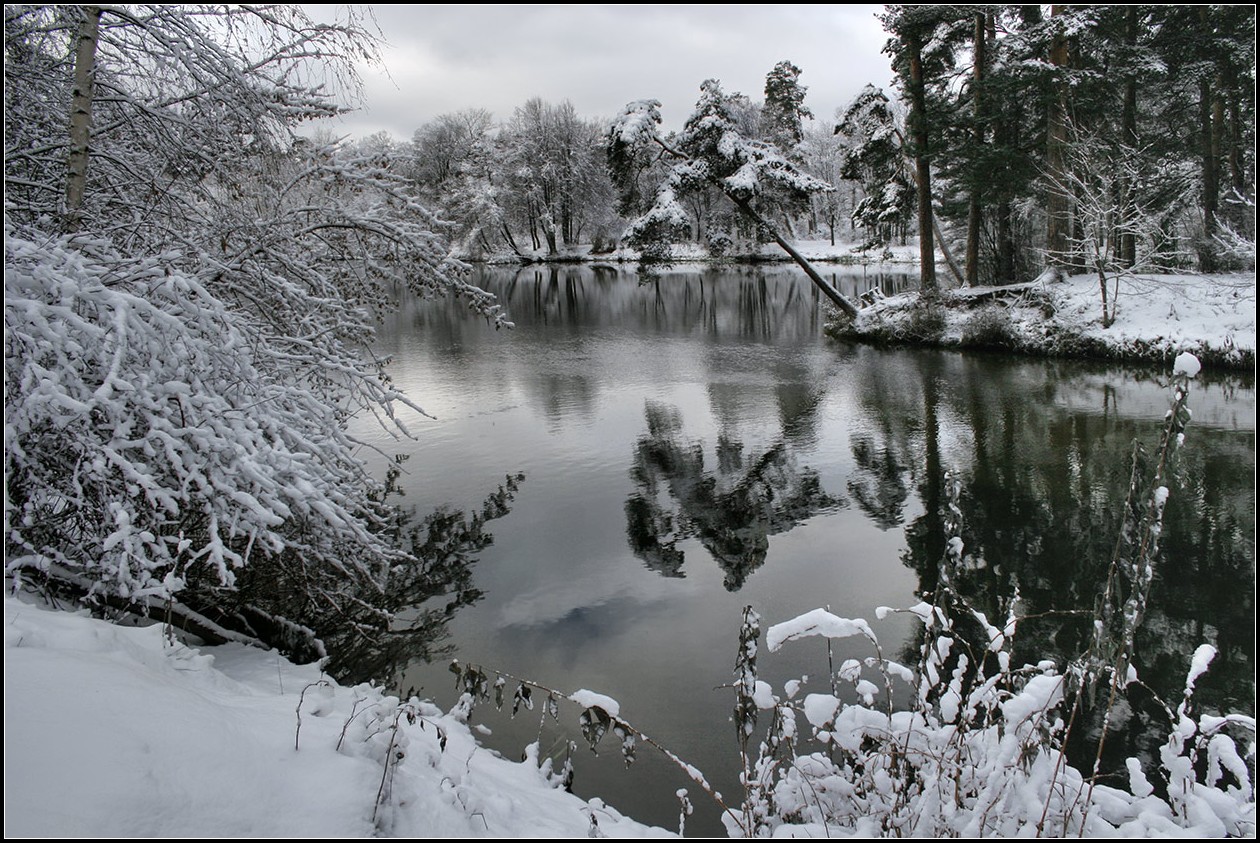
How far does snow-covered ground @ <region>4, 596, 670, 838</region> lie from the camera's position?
2.99m

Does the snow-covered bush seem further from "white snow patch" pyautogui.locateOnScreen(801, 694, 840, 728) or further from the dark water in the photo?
the dark water

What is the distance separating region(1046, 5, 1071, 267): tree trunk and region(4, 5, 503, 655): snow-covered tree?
20203mm

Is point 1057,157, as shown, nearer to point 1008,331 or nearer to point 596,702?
point 1008,331

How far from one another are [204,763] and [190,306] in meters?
2.75

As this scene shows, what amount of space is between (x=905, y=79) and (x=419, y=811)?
89.3 feet

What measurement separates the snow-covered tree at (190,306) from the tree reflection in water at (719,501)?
342 centimetres

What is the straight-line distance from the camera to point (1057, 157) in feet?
73.2

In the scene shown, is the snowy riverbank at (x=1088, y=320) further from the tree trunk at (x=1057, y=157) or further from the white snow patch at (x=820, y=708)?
the white snow patch at (x=820, y=708)

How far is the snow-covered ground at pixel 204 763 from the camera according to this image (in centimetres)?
299

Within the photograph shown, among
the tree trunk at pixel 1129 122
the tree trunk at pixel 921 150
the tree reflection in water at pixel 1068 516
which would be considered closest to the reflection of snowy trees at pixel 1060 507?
the tree reflection in water at pixel 1068 516

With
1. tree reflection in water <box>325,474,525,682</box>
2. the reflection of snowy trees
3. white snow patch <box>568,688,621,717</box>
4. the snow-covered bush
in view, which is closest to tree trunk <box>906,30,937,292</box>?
the reflection of snowy trees

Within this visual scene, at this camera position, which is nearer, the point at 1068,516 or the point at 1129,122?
the point at 1068,516

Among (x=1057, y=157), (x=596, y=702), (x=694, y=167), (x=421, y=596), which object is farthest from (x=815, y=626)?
(x=1057, y=157)

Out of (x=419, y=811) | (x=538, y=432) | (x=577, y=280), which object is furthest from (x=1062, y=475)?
(x=577, y=280)
